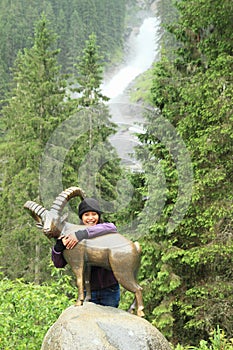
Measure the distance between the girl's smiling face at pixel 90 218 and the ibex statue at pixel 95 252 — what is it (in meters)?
0.22

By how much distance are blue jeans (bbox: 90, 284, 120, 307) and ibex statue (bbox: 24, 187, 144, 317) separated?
1.04 feet

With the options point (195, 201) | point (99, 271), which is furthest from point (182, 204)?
point (99, 271)

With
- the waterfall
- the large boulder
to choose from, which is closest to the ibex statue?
the large boulder

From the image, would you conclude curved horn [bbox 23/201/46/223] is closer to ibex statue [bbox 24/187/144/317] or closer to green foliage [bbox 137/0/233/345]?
ibex statue [bbox 24/187/144/317]

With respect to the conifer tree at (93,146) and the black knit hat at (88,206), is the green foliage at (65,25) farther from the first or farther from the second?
the black knit hat at (88,206)

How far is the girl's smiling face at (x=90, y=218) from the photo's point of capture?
5.25 meters

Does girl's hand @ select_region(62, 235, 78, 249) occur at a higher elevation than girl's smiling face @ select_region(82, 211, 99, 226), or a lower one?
lower

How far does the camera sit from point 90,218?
17.3 feet

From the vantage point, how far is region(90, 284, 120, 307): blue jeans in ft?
17.5

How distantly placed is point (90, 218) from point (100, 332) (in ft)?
4.12

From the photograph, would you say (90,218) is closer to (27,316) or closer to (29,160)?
(27,316)

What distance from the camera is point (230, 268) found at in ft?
31.1

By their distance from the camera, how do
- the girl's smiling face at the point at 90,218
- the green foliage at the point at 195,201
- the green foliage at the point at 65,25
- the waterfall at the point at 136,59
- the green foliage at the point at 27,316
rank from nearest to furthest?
the girl's smiling face at the point at 90,218 → the green foliage at the point at 27,316 → the green foliage at the point at 195,201 → the green foliage at the point at 65,25 → the waterfall at the point at 136,59

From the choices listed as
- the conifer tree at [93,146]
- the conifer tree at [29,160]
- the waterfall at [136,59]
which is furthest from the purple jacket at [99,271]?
the waterfall at [136,59]
